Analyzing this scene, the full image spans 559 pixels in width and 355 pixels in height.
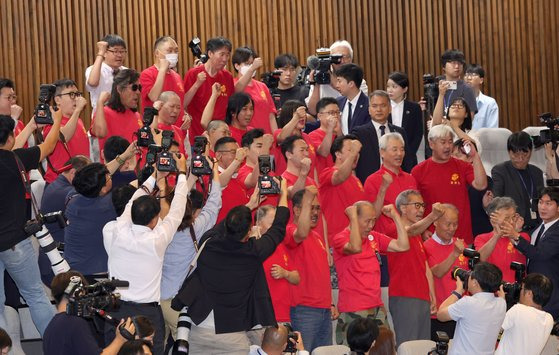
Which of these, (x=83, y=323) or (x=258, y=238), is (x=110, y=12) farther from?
(x=83, y=323)

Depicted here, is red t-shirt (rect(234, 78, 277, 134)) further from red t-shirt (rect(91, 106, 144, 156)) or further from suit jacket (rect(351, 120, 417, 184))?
red t-shirt (rect(91, 106, 144, 156))

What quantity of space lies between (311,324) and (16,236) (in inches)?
81.4

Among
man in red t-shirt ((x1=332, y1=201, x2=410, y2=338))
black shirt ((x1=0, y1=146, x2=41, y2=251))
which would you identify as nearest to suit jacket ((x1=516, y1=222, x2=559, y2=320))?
man in red t-shirt ((x1=332, y1=201, x2=410, y2=338))

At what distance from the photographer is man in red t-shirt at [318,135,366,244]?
8.62m

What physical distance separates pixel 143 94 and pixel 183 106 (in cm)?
35

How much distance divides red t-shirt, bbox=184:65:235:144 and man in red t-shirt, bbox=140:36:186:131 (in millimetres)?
129

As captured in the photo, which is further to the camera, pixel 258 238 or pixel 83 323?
pixel 258 238

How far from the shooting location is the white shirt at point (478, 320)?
7.07 meters

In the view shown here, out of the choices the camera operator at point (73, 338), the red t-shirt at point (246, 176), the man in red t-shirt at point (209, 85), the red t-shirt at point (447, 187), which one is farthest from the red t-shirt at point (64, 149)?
the camera operator at point (73, 338)

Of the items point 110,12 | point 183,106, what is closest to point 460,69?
point 183,106

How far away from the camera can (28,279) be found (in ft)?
23.6

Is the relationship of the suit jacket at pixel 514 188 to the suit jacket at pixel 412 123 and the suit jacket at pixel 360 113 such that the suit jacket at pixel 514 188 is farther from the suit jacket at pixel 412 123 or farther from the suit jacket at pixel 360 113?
the suit jacket at pixel 360 113

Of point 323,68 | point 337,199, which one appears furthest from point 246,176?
point 323,68

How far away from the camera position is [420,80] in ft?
42.4
